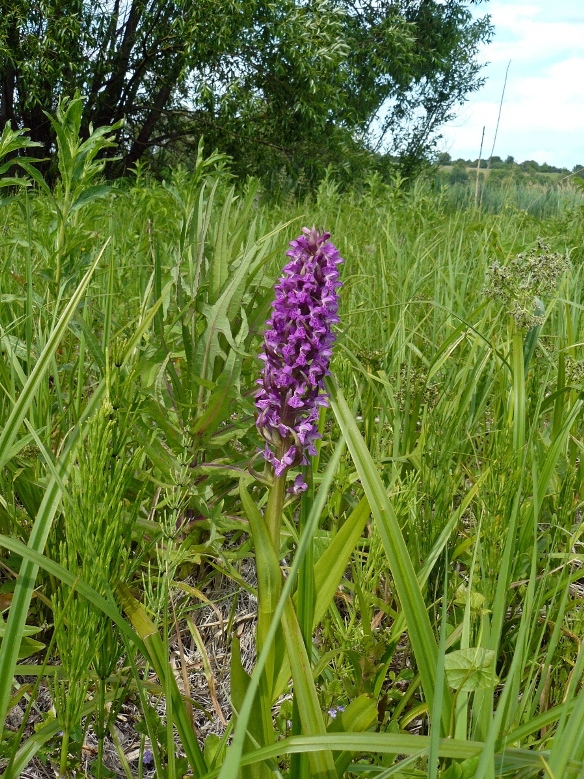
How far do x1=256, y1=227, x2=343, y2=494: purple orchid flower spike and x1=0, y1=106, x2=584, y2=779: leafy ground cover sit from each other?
0.07m

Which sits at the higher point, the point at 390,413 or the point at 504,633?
the point at 390,413

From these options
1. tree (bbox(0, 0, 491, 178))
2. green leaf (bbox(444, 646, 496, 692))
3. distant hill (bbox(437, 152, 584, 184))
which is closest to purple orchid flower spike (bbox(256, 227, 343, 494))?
green leaf (bbox(444, 646, 496, 692))

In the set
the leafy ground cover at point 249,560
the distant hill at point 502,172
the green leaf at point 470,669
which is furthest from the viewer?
the distant hill at point 502,172

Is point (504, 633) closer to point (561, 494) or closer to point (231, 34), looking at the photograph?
point (561, 494)

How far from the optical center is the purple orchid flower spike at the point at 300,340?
3.36ft

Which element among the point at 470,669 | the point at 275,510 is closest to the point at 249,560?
the point at 275,510

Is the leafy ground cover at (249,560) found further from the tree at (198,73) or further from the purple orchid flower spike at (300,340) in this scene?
the tree at (198,73)

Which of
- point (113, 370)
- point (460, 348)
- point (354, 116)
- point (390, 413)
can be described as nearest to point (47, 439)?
point (113, 370)

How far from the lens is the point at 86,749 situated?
45.8 inches

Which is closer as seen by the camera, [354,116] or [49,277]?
[49,277]

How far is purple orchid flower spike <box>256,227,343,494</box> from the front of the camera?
1.03 m

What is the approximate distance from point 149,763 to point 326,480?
75cm

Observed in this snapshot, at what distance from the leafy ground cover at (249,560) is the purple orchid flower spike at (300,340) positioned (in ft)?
0.24

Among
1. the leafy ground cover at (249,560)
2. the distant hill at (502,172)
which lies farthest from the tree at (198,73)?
the leafy ground cover at (249,560)
